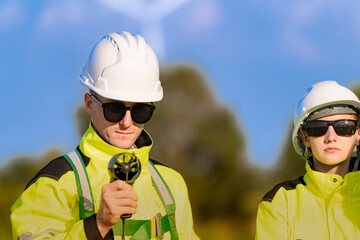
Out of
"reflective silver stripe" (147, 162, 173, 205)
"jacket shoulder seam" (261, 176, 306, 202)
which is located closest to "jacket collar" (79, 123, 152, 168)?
"reflective silver stripe" (147, 162, 173, 205)

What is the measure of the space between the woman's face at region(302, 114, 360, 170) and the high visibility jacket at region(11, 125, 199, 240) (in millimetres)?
1501

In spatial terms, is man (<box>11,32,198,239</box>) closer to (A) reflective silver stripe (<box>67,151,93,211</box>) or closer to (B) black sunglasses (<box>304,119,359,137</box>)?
(A) reflective silver stripe (<box>67,151,93,211</box>)

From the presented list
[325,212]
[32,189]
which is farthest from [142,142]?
[325,212]

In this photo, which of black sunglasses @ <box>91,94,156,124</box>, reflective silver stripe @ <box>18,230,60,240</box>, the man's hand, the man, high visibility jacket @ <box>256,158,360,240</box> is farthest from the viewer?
high visibility jacket @ <box>256,158,360,240</box>

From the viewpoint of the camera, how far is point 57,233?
15.9 ft

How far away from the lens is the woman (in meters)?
5.89

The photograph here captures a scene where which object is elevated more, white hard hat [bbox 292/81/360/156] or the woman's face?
white hard hat [bbox 292/81/360/156]

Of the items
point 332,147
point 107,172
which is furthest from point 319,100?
point 107,172

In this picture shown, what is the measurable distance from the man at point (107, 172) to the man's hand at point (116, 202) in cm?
18

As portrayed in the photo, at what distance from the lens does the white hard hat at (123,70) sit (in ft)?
17.7

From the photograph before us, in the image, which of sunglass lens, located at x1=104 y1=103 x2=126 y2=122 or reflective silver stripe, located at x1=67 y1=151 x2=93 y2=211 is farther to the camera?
sunglass lens, located at x1=104 y1=103 x2=126 y2=122

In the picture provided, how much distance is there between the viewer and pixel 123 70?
5449 millimetres

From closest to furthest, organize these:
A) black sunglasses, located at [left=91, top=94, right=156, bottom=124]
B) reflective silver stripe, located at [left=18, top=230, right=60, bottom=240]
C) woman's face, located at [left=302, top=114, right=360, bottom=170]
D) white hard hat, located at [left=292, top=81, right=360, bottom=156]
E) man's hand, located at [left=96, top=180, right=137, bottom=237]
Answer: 1. man's hand, located at [left=96, top=180, right=137, bottom=237]
2. reflective silver stripe, located at [left=18, top=230, right=60, bottom=240]
3. black sunglasses, located at [left=91, top=94, right=156, bottom=124]
4. woman's face, located at [left=302, top=114, right=360, bottom=170]
5. white hard hat, located at [left=292, top=81, right=360, bottom=156]

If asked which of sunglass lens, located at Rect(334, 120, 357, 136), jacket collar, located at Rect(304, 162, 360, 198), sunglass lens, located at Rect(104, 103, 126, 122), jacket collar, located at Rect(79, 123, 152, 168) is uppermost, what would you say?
sunglass lens, located at Rect(334, 120, 357, 136)
